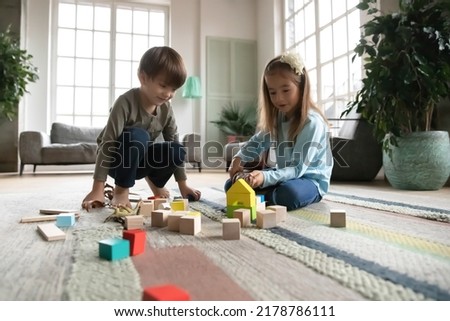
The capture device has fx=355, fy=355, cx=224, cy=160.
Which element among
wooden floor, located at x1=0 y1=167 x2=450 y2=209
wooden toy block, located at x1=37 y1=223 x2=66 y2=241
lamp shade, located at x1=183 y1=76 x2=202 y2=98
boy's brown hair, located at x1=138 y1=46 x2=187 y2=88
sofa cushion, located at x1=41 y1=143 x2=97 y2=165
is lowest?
wooden toy block, located at x1=37 y1=223 x2=66 y2=241

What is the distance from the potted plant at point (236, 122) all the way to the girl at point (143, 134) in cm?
300

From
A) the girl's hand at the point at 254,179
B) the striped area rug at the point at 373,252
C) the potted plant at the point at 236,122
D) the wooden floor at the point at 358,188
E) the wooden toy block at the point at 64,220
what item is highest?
the potted plant at the point at 236,122

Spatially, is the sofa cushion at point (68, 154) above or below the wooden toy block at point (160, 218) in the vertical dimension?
above

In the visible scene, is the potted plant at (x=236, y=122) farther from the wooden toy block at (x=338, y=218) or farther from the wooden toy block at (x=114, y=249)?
the wooden toy block at (x=114, y=249)

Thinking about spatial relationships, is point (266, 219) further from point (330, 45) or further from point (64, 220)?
point (330, 45)

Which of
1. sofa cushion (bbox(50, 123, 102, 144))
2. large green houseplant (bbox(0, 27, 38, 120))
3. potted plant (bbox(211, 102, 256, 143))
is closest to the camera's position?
large green houseplant (bbox(0, 27, 38, 120))

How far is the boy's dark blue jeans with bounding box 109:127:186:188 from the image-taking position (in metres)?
1.26

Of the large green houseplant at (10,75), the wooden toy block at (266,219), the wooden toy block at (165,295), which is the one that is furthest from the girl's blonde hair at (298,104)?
the large green houseplant at (10,75)

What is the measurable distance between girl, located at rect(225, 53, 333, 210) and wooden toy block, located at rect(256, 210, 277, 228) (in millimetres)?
186

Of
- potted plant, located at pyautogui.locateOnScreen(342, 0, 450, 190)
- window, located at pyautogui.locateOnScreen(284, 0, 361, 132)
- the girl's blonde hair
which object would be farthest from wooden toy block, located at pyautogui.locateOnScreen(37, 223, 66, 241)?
window, located at pyautogui.locateOnScreen(284, 0, 361, 132)

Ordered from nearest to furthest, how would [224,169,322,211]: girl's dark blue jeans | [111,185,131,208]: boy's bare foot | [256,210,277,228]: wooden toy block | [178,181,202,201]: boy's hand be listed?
[256,210,277,228]: wooden toy block
[224,169,322,211]: girl's dark blue jeans
[111,185,131,208]: boy's bare foot
[178,181,202,201]: boy's hand

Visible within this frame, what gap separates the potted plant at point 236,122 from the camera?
14.9ft

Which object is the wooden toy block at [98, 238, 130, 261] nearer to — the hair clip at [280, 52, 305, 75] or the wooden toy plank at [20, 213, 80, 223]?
the wooden toy plank at [20, 213, 80, 223]
